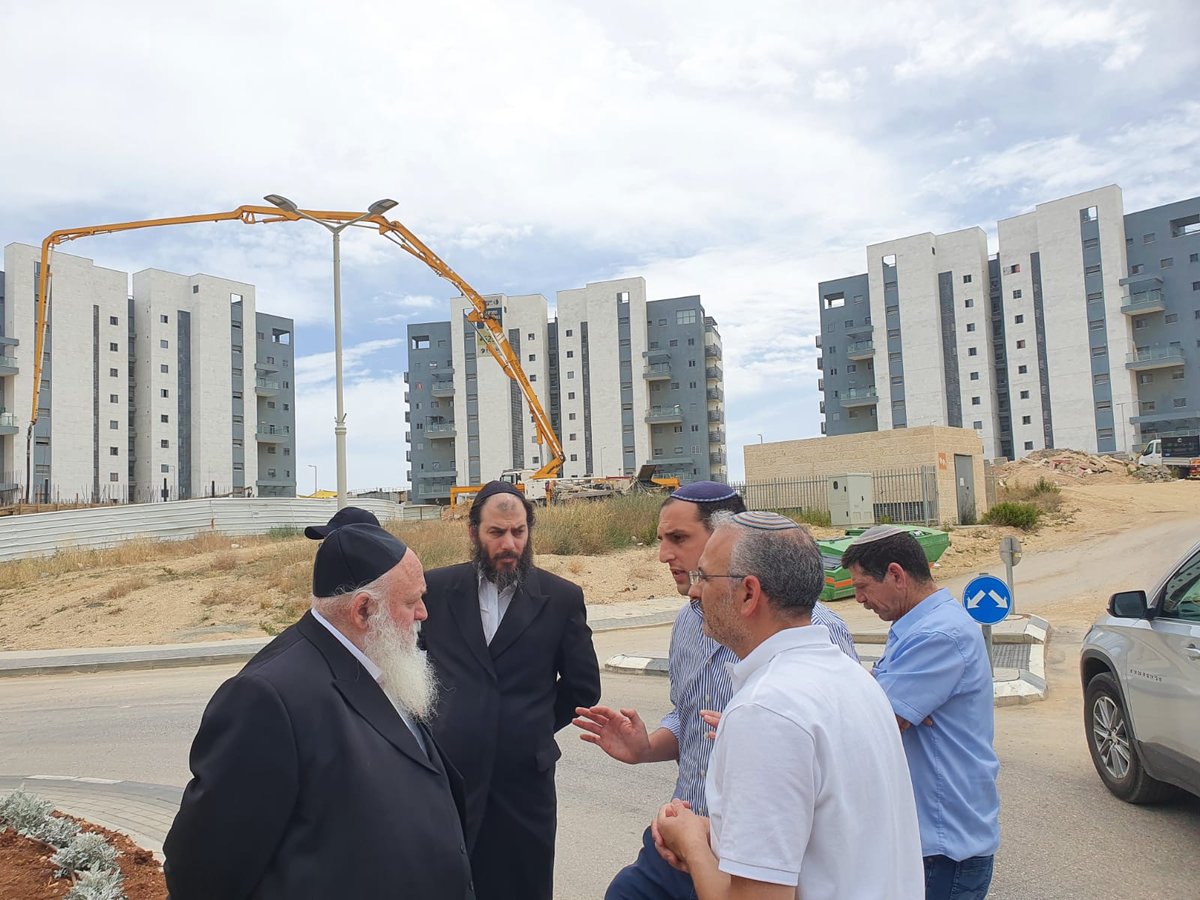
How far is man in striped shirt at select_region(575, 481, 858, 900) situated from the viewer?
2707 mm

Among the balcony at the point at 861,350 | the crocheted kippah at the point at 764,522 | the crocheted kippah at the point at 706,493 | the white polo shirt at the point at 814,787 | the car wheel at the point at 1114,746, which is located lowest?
the car wheel at the point at 1114,746

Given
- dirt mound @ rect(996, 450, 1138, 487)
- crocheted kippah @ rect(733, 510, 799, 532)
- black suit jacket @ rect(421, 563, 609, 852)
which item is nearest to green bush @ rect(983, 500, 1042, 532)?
dirt mound @ rect(996, 450, 1138, 487)

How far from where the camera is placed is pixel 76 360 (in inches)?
2938

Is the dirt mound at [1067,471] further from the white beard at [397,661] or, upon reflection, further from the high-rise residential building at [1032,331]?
the white beard at [397,661]

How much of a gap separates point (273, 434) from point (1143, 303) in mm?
76774

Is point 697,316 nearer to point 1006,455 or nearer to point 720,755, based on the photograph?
point 1006,455

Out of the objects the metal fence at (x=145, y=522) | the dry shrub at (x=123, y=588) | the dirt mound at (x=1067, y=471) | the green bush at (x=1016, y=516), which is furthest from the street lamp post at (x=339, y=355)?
the dirt mound at (x=1067, y=471)

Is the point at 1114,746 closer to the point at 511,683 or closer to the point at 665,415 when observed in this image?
the point at 511,683

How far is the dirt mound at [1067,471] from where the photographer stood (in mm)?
47375

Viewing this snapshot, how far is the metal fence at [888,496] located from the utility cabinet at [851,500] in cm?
77

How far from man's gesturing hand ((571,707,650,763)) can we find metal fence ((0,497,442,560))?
3106cm

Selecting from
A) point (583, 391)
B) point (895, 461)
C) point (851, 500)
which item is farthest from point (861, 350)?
point (851, 500)

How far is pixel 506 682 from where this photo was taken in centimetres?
368

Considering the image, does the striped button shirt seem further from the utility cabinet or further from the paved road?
the utility cabinet
